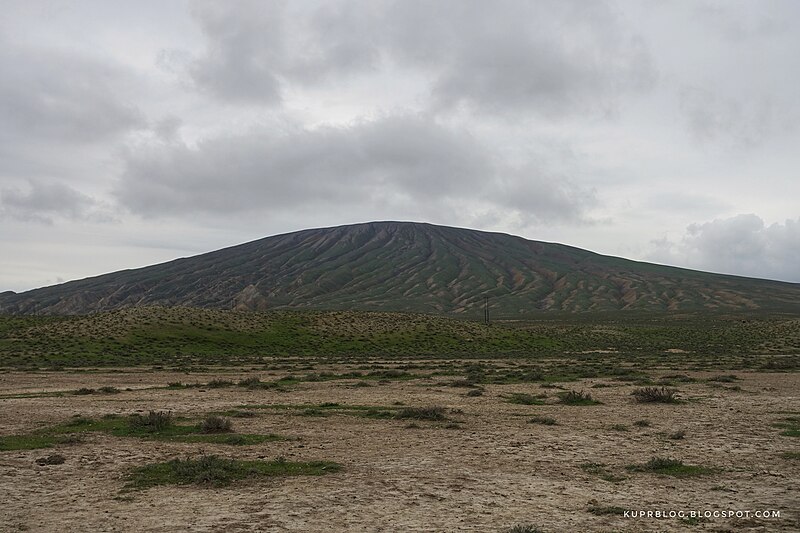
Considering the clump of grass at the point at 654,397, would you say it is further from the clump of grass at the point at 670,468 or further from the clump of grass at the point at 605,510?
the clump of grass at the point at 605,510

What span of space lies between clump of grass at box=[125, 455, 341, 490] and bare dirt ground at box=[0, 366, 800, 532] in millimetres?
389

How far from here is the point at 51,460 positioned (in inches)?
497

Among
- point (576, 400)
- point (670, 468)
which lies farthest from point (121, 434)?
point (576, 400)

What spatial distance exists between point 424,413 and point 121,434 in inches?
345

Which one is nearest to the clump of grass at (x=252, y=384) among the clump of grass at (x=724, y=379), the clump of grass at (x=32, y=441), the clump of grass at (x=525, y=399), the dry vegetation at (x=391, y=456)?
the dry vegetation at (x=391, y=456)

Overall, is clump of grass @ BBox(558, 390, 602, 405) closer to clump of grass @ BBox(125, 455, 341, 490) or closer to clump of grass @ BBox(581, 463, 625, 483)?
clump of grass @ BBox(581, 463, 625, 483)

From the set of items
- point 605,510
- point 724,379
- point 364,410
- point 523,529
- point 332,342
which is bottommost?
point 724,379

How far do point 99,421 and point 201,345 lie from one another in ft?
128

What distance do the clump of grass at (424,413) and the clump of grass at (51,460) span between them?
31.2ft

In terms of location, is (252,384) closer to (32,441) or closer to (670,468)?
(32,441)

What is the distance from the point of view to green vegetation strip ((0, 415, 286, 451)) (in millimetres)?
14547

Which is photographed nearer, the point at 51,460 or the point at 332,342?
the point at 51,460

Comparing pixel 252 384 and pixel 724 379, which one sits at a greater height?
pixel 252 384

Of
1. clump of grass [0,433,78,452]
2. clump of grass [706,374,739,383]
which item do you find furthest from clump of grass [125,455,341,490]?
clump of grass [706,374,739,383]
